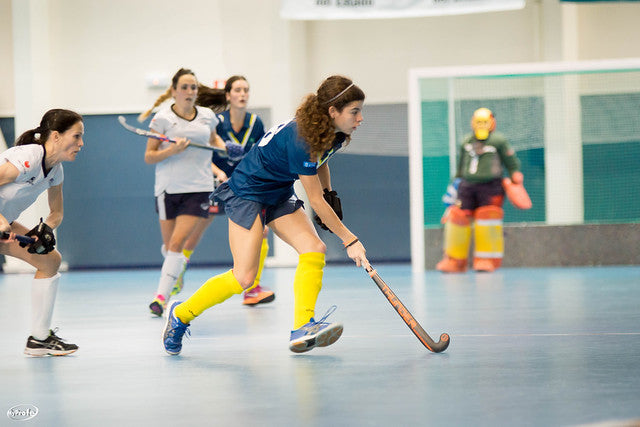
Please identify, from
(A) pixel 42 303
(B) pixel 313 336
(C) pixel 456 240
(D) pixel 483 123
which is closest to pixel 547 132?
(D) pixel 483 123

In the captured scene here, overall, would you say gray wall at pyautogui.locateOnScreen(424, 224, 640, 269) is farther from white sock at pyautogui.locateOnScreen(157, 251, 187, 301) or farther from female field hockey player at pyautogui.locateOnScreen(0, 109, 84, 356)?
female field hockey player at pyautogui.locateOnScreen(0, 109, 84, 356)

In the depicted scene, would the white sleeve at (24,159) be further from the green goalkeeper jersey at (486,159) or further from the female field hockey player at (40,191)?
the green goalkeeper jersey at (486,159)

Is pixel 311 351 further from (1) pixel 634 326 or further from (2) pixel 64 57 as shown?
(2) pixel 64 57

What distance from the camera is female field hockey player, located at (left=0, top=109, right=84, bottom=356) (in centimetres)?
335

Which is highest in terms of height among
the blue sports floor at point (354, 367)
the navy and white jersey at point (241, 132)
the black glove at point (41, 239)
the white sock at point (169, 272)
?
the navy and white jersey at point (241, 132)

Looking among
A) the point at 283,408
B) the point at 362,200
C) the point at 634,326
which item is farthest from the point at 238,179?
the point at 362,200

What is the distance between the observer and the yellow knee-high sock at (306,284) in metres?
3.48

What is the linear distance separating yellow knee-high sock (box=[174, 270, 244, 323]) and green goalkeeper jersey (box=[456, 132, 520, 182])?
190 inches

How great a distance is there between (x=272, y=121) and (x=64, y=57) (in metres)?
2.52

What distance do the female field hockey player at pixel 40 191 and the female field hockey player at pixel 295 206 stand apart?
1.72 ft

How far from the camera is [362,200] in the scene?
980 centimetres

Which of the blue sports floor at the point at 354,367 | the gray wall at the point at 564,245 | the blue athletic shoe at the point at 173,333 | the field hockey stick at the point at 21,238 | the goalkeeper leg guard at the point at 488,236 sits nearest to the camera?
the blue sports floor at the point at 354,367

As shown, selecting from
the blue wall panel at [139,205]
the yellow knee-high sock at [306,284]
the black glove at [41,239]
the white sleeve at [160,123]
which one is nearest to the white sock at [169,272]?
the white sleeve at [160,123]

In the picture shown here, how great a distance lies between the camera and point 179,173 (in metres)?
5.07
